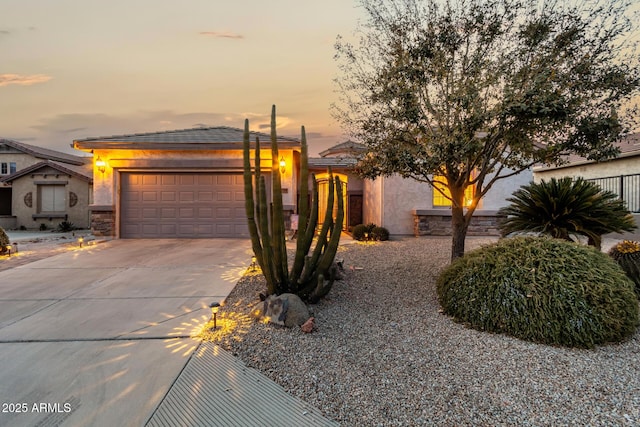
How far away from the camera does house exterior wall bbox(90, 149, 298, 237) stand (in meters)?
11.8

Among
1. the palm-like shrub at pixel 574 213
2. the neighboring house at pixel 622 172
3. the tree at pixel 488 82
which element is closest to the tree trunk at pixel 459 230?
the tree at pixel 488 82

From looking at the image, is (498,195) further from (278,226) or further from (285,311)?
(285,311)

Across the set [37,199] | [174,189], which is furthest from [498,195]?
[37,199]

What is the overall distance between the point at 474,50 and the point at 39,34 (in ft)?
38.0

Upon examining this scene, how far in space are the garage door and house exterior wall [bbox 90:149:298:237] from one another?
26 cm

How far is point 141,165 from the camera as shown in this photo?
11.8 metres

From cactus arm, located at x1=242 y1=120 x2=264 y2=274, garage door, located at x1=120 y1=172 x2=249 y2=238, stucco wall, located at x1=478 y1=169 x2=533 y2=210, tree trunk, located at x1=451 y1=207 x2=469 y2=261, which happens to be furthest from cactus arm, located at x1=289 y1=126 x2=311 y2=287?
stucco wall, located at x1=478 y1=169 x2=533 y2=210

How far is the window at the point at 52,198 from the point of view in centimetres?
1702

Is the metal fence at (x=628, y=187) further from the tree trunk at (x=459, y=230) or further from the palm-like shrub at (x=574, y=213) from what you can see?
the tree trunk at (x=459, y=230)

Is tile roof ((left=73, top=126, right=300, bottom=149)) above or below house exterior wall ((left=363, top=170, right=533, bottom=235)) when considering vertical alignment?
above

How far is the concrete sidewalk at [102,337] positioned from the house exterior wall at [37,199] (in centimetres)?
1118

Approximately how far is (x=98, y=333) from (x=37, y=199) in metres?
17.8

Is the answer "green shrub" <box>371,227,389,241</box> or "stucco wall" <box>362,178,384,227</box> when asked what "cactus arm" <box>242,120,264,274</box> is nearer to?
"green shrub" <box>371,227,389,241</box>

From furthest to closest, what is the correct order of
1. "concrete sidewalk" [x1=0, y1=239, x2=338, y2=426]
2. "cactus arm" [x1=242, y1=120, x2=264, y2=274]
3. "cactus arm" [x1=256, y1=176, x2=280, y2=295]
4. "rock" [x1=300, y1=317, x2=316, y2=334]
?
"cactus arm" [x1=242, y1=120, x2=264, y2=274]
"cactus arm" [x1=256, y1=176, x2=280, y2=295]
"rock" [x1=300, y1=317, x2=316, y2=334]
"concrete sidewalk" [x1=0, y1=239, x2=338, y2=426]
